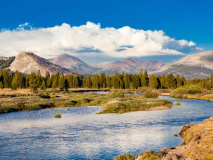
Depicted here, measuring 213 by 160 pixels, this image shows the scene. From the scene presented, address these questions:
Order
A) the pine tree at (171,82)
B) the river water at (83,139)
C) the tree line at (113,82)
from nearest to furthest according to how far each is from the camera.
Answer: the river water at (83,139), the tree line at (113,82), the pine tree at (171,82)

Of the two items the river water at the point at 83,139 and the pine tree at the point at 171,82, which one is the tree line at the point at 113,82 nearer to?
the pine tree at the point at 171,82

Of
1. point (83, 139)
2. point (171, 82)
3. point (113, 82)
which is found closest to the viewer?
point (83, 139)

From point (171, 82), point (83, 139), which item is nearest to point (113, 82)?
point (171, 82)

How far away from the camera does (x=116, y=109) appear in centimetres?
5759

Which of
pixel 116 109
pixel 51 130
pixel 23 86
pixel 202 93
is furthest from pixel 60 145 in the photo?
pixel 23 86

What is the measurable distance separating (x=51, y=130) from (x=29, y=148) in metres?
9.49

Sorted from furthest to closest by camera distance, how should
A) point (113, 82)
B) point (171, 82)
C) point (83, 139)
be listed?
point (113, 82)
point (171, 82)
point (83, 139)

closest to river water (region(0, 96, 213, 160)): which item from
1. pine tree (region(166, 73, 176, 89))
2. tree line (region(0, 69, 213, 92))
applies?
tree line (region(0, 69, 213, 92))

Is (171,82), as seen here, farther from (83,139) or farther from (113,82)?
(83,139)

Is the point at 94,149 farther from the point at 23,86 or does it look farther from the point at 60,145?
the point at 23,86

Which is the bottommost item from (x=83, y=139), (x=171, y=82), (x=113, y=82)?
(x=83, y=139)

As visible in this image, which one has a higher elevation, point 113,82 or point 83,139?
point 113,82

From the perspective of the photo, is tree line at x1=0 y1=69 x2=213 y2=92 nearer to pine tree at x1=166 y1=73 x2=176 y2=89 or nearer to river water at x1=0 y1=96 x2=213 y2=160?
pine tree at x1=166 y1=73 x2=176 y2=89

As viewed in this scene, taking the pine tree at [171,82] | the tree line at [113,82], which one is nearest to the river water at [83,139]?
the tree line at [113,82]
